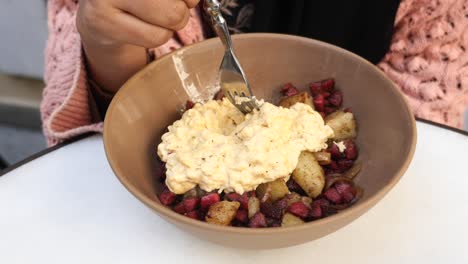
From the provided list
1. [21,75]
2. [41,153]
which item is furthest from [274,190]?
[21,75]

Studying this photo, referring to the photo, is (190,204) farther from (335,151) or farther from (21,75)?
(21,75)

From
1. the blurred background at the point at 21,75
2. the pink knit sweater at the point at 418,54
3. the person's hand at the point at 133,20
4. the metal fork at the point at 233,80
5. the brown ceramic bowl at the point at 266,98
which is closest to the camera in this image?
the brown ceramic bowl at the point at 266,98

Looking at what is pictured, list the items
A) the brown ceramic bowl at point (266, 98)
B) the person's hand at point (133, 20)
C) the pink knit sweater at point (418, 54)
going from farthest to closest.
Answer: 1. the pink knit sweater at point (418, 54)
2. the person's hand at point (133, 20)
3. the brown ceramic bowl at point (266, 98)

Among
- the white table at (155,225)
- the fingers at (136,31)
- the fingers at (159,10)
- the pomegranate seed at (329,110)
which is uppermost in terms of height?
the fingers at (159,10)

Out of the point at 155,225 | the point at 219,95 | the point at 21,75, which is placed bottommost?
the point at 21,75

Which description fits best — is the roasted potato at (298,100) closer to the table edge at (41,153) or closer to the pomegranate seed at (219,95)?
the pomegranate seed at (219,95)

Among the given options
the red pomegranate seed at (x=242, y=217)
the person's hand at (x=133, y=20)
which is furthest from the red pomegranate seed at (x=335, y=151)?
the person's hand at (x=133, y=20)

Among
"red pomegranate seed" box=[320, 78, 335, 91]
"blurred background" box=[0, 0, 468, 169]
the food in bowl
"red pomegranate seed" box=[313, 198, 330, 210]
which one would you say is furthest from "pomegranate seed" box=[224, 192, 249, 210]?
"blurred background" box=[0, 0, 468, 169]
